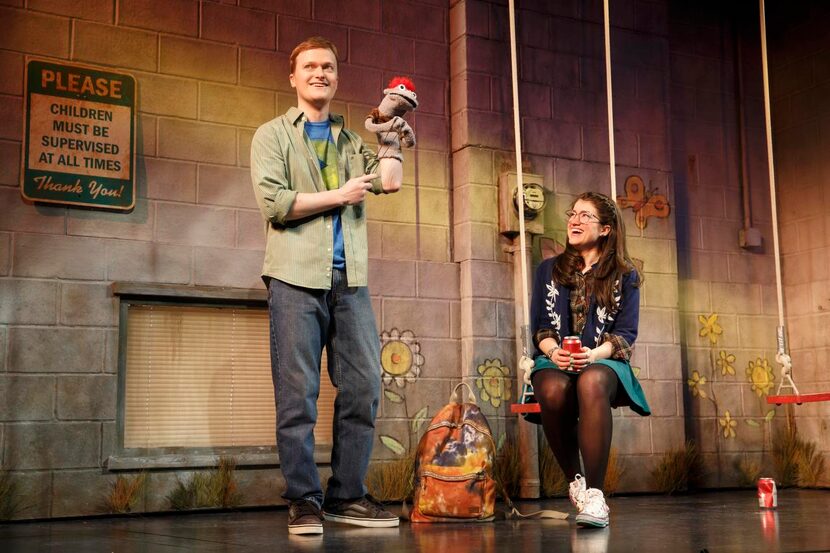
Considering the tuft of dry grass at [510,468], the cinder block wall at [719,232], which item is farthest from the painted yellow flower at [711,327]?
the tuft of dry grass at [510,468]

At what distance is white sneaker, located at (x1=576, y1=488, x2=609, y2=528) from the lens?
3002mm

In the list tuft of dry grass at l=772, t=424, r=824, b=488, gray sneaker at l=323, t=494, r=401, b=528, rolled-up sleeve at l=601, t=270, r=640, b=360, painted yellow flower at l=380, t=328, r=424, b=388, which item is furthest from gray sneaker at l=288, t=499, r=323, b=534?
tuft of dry grass at l=772, t=424, r=824, b=488

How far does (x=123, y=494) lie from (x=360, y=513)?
3.97ft

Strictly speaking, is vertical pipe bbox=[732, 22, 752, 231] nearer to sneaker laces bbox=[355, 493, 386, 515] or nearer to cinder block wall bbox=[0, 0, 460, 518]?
cinder block wall bbox=[0, 0, 460, 518]

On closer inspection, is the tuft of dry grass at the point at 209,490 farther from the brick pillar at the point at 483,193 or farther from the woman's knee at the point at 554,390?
the woman's knee at the point at 554,390

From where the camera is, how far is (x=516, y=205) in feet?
15.5

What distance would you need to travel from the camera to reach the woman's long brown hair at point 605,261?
335cm

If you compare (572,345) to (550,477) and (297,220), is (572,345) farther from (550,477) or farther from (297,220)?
(550,477)

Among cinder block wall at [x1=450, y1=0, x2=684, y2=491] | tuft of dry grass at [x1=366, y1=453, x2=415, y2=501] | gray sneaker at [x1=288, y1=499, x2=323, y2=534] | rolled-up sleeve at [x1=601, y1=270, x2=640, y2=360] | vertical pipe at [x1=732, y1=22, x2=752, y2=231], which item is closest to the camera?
gray sneaker at [x1=288, y1=499, x2=323, y2=534]

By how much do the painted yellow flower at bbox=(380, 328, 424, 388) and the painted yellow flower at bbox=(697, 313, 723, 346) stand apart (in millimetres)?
1617

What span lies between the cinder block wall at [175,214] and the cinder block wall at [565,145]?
0.43 feet

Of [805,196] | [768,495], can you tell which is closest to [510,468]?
[768,495]

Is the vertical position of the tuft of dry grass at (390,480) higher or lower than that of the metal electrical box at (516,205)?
lower

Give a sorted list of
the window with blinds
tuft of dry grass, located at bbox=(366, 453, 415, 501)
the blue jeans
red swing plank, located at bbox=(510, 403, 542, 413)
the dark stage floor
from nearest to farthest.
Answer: the dark stage floor → the blue jeans → red swing plank, located at bbox=(510, 403, 542, 413) → the window with blinds → tuft of dry grass, located at bbox=(366, 453, 415, 501)
